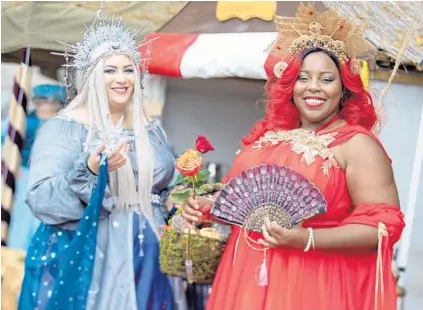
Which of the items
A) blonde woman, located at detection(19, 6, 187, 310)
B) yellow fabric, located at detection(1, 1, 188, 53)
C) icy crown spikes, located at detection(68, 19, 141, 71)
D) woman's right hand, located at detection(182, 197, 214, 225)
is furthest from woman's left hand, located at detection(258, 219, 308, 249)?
yellow fabric, located at detection(1, 1, 188, 53)

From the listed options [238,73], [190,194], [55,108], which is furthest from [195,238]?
[55,108]

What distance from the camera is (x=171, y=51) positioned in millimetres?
5113

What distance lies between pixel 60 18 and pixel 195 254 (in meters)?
3.00

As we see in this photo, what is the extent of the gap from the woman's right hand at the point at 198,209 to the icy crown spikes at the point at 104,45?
0.70 metres

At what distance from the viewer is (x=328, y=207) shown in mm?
2594

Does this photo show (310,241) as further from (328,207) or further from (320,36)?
(320,36)

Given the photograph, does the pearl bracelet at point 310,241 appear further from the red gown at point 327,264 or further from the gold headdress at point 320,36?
the gold headdress at point 320,36

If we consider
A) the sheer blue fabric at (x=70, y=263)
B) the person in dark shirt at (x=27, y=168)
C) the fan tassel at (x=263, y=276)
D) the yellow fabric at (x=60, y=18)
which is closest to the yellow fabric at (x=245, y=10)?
the yellow fabric at (x=60, y=18)

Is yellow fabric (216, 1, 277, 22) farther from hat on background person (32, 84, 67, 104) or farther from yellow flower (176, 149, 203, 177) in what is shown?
yellow flower (176, 149, 203, 177)

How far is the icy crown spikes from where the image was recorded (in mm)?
3143

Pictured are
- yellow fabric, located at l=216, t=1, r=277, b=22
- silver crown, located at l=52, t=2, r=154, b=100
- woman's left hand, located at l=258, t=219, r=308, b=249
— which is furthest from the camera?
yellow fabric, located at l=216, t=1, r=277, b=22

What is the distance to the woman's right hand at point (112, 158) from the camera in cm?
292

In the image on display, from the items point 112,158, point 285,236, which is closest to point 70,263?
point 112,158

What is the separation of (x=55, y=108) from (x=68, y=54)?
2883 millimetres
